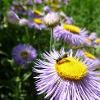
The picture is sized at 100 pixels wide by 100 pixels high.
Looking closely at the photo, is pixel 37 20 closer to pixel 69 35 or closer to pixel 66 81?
pixel 69 35

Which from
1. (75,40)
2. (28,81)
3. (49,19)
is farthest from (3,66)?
(49,19)

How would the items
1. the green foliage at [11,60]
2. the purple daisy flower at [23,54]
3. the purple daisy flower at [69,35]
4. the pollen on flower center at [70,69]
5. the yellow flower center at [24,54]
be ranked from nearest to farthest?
the pollen on flower center at [70,69], the purple daisy flower at [69,35], the green foliage at [11,60], the purple daisy flower at [23,54], the yellow flower center at [24,54]

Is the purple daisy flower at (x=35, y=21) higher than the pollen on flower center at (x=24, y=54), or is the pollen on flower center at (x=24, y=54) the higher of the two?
the purple daisy flower at (x=35, y=21)

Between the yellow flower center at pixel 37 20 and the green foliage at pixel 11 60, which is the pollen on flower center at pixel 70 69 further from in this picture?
the yellow flower center at pixel 37 20

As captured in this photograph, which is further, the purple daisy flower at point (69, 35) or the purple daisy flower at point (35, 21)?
the purple daisy flower at point (35, 21)

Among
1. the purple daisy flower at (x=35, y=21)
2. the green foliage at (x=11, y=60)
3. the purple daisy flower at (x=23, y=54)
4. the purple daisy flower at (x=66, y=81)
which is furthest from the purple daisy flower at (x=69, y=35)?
the purple daisy flower at (x=66, y=81)
